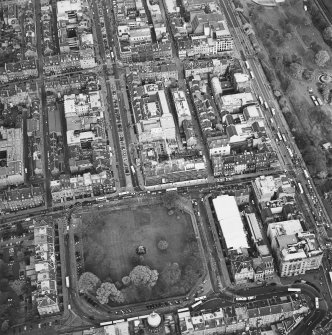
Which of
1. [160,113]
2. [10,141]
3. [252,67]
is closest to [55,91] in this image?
[10,141]

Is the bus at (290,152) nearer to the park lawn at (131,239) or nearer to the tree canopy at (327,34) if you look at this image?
the park lawn at (131,239)

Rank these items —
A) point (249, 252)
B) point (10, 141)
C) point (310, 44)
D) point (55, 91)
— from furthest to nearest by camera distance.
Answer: point (310, 44) < point (55, 91) < point (10, 141) < point (249, 252)

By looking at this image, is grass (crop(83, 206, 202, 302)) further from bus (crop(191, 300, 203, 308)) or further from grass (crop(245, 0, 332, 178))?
grass (crop(245, 0, 332, 178))

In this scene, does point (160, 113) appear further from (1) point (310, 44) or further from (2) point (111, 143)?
(1) point (310, 44)

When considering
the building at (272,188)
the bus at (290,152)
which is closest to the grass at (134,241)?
the building at (272,188)

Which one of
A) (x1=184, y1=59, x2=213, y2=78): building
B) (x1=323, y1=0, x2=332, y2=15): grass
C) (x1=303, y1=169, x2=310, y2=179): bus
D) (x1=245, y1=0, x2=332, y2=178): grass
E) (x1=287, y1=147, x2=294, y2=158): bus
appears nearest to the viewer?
(x1=303, y1=169, x2=310, y2=179): bus

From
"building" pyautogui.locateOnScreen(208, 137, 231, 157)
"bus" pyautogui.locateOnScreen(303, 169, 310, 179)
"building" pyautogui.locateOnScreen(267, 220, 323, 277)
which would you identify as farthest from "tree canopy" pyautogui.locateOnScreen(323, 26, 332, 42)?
"building" pyautogui.locateOnScreen(267, 220, 323, 277)
